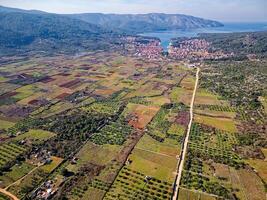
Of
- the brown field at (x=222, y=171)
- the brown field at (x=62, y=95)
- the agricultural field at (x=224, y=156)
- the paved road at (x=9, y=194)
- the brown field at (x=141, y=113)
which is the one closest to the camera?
the paved road at (x=9, y=194)

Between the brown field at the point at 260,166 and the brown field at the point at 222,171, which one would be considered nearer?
the brown field at the point at 222,171

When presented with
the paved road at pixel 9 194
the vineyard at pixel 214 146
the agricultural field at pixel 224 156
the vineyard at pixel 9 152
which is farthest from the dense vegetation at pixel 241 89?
the paved road at pixel 9 194

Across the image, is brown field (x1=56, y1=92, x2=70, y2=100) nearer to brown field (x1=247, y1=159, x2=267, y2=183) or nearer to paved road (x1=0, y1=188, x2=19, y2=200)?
paved road (x1=0, y1=188, x2=19, y2=200)

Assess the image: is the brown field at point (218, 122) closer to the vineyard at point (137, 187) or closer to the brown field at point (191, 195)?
the brown field at point (191, 195)

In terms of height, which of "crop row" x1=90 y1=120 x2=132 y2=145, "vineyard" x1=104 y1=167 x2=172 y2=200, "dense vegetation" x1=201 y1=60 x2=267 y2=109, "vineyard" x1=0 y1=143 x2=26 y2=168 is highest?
"dense vegetation" x1=201 y1=60 x2=267 y2=109

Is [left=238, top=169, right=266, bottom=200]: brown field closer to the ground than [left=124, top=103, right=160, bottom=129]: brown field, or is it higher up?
higher up

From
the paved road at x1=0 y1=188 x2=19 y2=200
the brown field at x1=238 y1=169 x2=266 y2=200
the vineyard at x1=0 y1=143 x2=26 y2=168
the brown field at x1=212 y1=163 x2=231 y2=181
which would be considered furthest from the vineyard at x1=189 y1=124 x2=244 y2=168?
the vineyard at x1=0 y1=143 x2=26 y2=168

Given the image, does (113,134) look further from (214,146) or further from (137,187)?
(214,146)

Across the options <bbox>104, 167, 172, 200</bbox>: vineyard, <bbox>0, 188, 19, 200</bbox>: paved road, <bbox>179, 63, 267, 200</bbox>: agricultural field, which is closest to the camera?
<bbox>0, 188, 19, 200</bbox>: paved road

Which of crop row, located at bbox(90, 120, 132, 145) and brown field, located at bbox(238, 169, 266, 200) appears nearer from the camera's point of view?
brown field, located at bbox(238, 169, 266, 200)

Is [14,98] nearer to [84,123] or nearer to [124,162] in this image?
[84,123]

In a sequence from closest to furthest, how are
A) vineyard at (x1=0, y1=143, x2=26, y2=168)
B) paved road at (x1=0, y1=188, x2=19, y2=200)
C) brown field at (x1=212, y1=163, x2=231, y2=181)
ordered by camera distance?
1. paved road at (x1=0, y1=188, x2=19, y2=200)
2. brown field at (x1=212, y1=163, x2=231, y2=181)
3. vineyard at (x1=0, y1=143, x2=26, y2=168)

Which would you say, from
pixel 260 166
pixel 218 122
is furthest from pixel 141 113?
pixel 260 166
